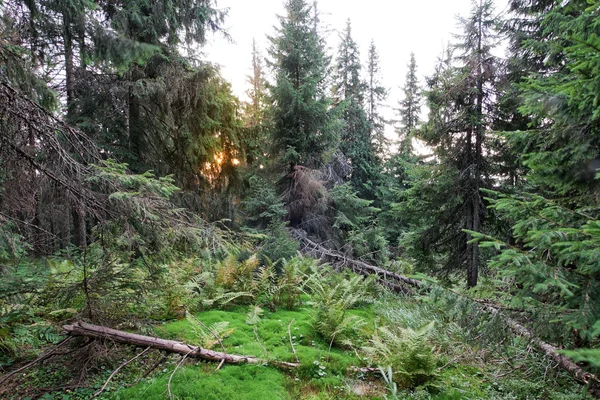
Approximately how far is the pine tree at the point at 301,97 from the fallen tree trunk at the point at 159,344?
757 centimetres

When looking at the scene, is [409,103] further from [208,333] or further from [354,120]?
[208,333]

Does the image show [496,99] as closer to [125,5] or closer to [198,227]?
[198,227]

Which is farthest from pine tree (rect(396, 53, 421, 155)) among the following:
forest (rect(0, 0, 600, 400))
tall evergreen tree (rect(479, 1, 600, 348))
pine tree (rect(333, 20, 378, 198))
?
tall evergreen tree (rect(479, 1, 600, 348))

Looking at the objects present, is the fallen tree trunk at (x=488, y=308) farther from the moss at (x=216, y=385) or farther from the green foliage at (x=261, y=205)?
the moss at (x=216, y=385)

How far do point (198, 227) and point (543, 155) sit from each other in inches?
156

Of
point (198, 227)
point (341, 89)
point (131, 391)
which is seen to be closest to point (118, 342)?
point (131, 391)

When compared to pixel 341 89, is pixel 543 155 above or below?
below

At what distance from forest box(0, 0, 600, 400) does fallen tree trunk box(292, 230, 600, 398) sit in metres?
0.05

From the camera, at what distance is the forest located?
285 cm

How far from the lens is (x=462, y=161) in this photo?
7.46 metres

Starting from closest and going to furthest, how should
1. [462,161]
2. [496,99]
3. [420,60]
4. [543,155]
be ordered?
1. [543,155]
2. [496,99]
3. [462,161]
4. [420,60]

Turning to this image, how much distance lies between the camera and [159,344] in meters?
3.28

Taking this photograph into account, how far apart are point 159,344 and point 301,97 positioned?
8608 mm

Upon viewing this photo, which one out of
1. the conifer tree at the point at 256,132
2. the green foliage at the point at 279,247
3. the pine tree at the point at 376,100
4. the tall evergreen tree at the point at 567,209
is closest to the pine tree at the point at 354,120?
the pine tree at the point at 376,100
